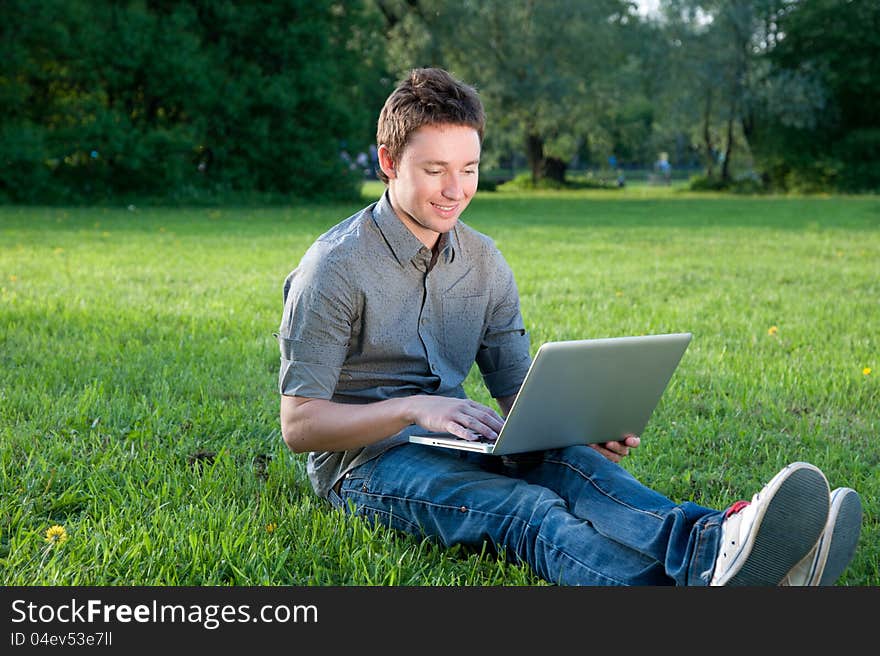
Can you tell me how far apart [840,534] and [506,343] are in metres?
1.28

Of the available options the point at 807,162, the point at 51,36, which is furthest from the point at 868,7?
the point at 51,36

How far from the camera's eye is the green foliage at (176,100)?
2006 centimetres

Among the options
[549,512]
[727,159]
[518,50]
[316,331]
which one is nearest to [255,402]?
[316,331]

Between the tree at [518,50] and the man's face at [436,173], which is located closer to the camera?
the man's face at [436,173]

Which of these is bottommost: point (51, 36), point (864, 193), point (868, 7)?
point (864, 193)

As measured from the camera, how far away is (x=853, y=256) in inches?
442

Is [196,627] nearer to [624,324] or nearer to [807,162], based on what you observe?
[624,324]

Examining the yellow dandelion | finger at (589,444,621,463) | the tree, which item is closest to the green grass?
the yellow dandelion

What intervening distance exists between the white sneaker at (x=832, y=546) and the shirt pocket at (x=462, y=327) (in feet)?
4.09

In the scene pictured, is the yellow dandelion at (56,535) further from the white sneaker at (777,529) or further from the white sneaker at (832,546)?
the white sneaker at (832,546)

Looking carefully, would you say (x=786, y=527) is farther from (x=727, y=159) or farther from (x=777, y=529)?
(x=727, y=159)

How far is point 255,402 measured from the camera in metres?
4.61

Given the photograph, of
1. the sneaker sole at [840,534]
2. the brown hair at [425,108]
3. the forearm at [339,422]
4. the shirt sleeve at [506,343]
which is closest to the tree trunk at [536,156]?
the shirt sleeve at [506,343]

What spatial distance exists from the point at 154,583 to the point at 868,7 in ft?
118
